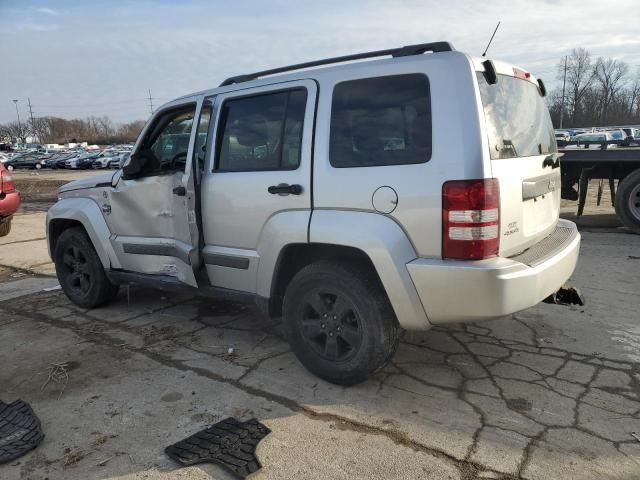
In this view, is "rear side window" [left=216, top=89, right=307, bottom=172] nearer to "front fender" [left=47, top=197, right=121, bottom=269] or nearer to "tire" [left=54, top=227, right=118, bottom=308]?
"front fender" [left=47, top=197, right=121, bottom=269]

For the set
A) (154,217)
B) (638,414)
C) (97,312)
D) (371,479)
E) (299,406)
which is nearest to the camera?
(371,479)

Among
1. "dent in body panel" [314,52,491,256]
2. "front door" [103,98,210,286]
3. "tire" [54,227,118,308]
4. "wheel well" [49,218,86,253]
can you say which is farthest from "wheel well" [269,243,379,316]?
"wheel well" [49,218,86,253]

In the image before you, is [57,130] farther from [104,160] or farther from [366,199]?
[366,199]

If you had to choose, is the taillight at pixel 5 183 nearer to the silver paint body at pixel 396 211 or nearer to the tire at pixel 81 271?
the tire at pixel 81 271

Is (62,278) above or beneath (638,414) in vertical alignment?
above

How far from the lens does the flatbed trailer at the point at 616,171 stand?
8.25 metres

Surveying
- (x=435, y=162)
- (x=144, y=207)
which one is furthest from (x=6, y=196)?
(x=435, y=162)

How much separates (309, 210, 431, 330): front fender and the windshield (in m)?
0.71

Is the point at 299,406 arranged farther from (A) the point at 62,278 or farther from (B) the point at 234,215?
(A) the point at 62,278

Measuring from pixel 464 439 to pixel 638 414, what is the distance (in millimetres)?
1090

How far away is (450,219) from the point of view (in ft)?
9.25

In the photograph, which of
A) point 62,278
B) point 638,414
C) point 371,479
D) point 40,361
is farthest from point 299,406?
point 62,278

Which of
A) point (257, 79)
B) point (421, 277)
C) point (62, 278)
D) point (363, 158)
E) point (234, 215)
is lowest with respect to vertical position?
point (62, 278)

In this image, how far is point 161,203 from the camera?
440 cm
